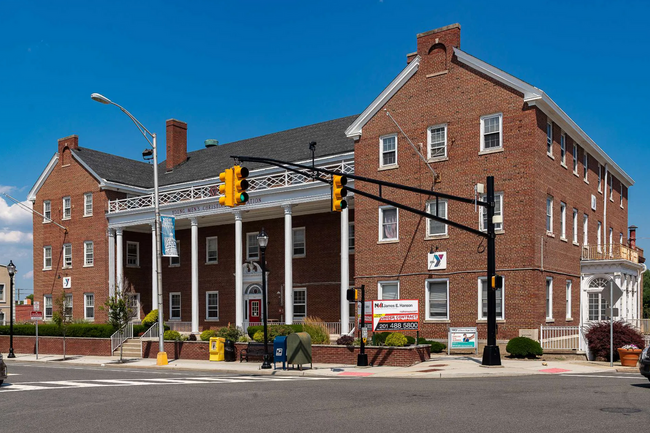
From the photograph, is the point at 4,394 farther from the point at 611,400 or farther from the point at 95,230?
the point at 95,230

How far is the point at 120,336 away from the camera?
37.1 metres

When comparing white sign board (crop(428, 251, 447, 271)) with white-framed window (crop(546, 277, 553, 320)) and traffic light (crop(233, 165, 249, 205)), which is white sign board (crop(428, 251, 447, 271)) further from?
traffic light (crop(233, 165, 249, 205))

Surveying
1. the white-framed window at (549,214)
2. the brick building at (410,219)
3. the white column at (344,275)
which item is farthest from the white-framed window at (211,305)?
the white-framed window at (549,214)

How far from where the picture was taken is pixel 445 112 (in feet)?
104

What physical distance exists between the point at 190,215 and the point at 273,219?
5197mm

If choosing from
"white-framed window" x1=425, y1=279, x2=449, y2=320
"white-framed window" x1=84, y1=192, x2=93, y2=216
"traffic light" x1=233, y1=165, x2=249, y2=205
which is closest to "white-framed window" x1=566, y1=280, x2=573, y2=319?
"white-framed window" x1=425, y1=279, x2=449, y2=320

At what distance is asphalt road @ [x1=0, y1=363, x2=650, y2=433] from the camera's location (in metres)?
11.5

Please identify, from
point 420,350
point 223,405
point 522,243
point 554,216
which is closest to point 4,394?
point 223,405

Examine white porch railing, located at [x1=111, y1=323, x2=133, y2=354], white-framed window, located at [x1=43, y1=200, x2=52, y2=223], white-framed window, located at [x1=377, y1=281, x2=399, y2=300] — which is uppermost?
white-framed window, located at [x1=43, y1=200, x2=52, y2=223]

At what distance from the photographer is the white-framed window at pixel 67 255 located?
4812 centimetres

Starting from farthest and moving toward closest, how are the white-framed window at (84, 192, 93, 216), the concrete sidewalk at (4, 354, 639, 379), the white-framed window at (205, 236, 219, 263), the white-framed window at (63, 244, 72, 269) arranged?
the white-framed window at (63, 244, 72, 269), the white-framed window at (84, 192, 93, 216), the white-framed window at (205, 236, 219, 263), the concrete sidewalk at (4, 354, 639, 379)

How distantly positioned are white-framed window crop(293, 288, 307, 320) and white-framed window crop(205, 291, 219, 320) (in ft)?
21.3

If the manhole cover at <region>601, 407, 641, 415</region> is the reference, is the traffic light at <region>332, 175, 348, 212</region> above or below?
above

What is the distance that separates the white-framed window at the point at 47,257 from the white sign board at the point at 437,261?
30.2 meters
